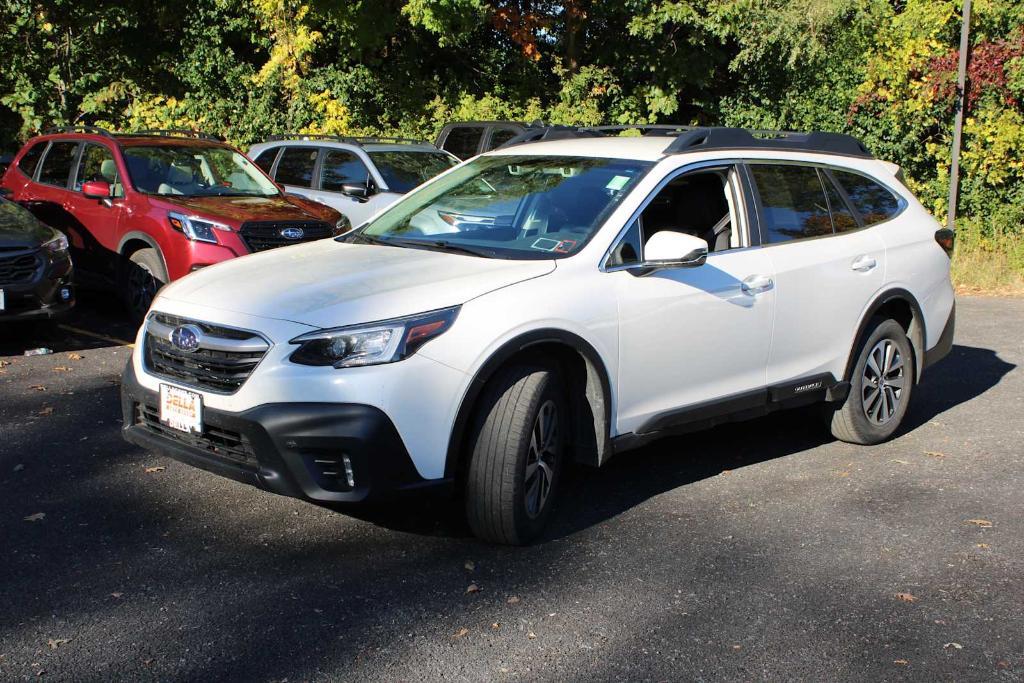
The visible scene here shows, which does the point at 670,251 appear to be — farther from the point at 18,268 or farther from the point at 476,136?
the point at 476,136

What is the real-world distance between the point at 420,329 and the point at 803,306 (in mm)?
2455

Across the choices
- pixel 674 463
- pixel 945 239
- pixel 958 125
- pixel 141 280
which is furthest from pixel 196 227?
pixel 958 125

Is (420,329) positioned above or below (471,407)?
above

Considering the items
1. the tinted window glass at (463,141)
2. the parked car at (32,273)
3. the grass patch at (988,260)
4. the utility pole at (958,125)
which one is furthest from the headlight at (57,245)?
the utility pole at (958,125)

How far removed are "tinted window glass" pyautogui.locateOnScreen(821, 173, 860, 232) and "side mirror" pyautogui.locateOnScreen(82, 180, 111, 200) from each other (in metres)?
6.47

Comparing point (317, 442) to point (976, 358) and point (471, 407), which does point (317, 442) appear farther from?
point (976, 358)

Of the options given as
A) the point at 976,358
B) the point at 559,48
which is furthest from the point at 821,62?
the point at 976,358

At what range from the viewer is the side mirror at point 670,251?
16.2 feet

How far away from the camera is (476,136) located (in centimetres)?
1620

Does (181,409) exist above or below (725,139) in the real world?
below

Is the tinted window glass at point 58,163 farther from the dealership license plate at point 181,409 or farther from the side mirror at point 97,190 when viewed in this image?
the dealership license plate at point 181,409

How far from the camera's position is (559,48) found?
22.4 metres

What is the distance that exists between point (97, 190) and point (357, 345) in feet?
21.4

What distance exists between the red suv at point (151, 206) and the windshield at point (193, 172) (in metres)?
0.01
